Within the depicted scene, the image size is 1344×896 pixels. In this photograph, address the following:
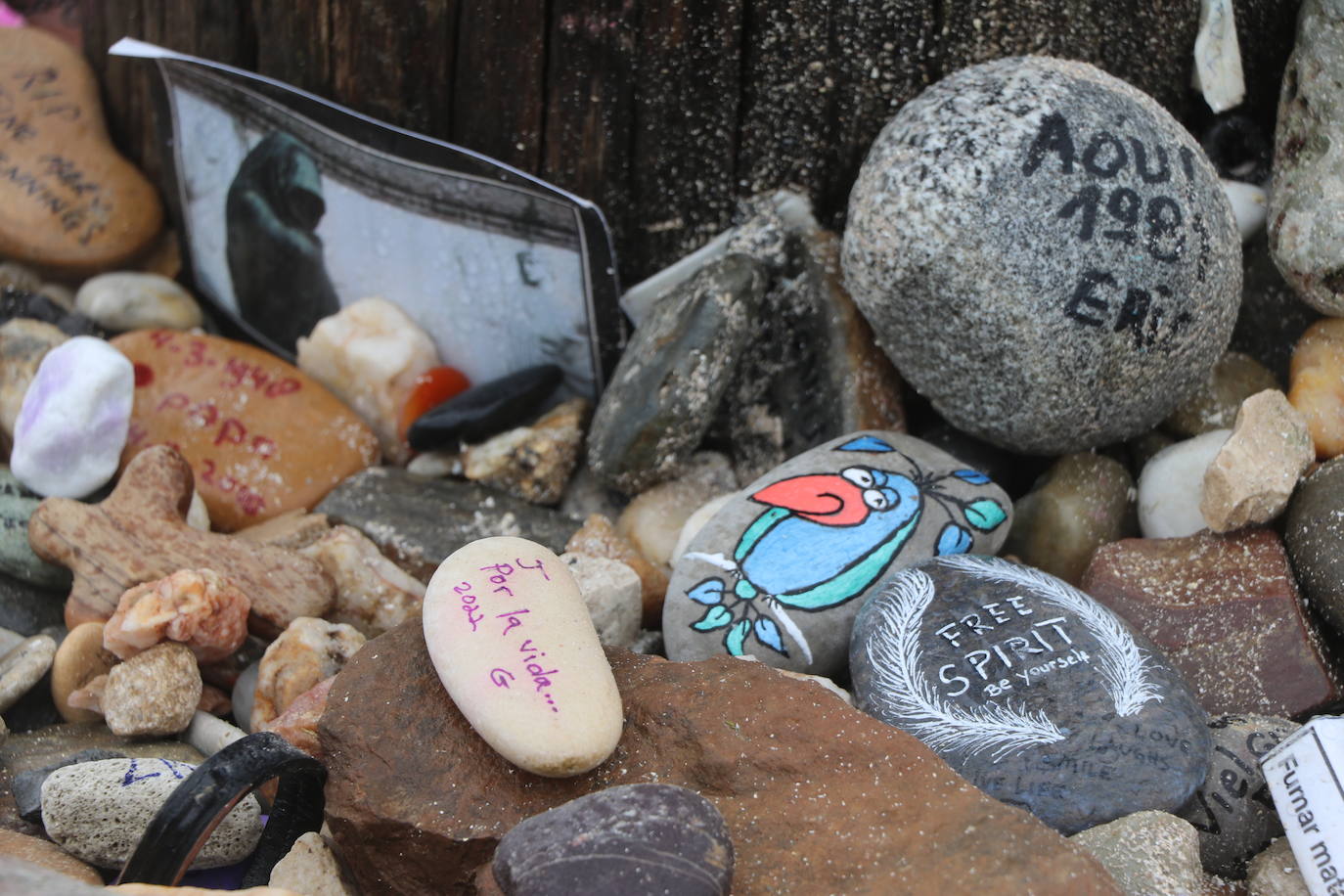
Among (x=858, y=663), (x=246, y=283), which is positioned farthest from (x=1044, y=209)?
(x=246, y=283)

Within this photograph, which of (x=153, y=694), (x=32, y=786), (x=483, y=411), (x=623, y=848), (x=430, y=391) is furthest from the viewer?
(x=430, y=391)

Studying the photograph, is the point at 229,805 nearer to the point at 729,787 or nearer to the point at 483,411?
the point at 729,787

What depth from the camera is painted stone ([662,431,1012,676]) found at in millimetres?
2188

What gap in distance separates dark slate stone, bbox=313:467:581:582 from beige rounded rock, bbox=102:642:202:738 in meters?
0.60

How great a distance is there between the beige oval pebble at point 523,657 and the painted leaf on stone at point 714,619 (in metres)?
0.41

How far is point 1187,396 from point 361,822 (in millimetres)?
1909

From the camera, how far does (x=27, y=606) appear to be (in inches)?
101

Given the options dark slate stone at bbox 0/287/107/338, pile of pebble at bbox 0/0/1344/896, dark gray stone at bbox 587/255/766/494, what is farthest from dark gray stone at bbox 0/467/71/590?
dark gray stone at bbox 587/255/766/494

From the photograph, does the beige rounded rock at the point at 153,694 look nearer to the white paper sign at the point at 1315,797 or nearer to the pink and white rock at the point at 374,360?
the pink and white rock at the point at 374,360

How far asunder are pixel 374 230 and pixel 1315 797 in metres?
2.45

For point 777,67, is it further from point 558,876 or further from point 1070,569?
point 558,876

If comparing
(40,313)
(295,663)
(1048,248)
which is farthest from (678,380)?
(40,313)

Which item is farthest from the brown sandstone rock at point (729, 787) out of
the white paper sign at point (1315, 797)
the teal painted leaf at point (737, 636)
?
the white paper sign at point (1315, 797)

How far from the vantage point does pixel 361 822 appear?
1.65m
